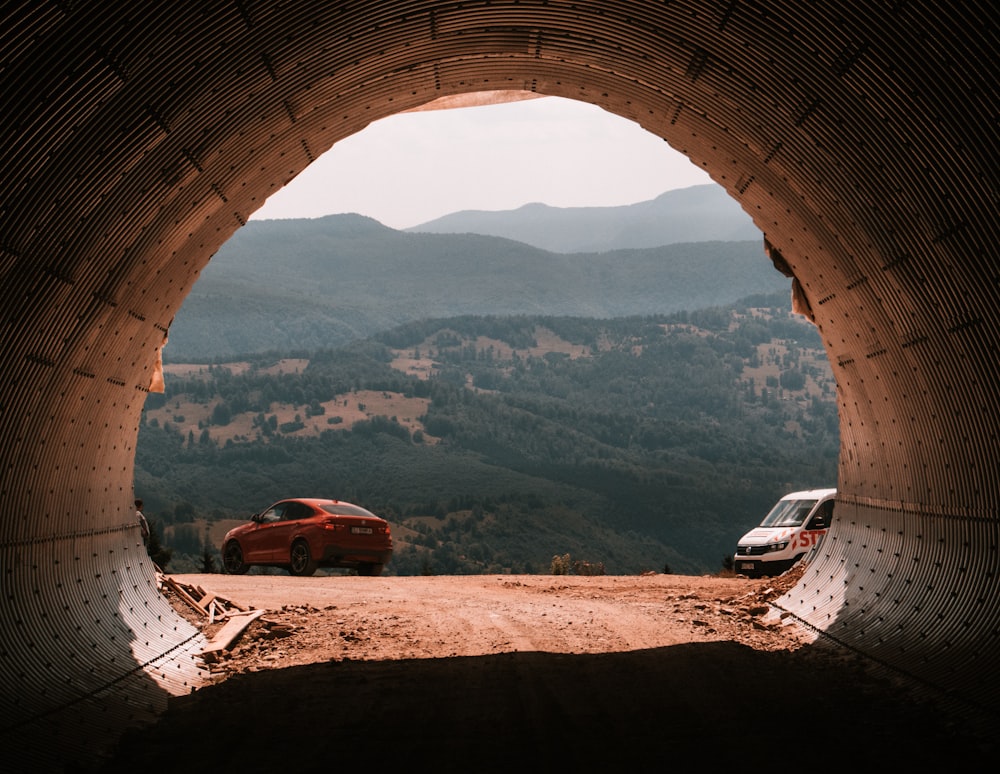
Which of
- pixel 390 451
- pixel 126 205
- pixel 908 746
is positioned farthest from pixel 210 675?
pixel 390 451

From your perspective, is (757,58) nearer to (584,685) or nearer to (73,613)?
(584,685)

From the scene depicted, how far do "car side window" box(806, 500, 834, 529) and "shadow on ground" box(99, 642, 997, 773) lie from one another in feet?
43.4

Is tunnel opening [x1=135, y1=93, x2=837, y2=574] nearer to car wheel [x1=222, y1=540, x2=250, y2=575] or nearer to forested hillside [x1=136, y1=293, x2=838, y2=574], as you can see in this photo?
forested hillside [x1=136, y1=293, x2=838, y2=574]

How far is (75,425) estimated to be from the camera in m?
9.69

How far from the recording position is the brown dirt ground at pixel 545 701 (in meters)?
6.60

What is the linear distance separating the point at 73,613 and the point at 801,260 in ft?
24.4

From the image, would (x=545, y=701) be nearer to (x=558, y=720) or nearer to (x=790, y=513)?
(x=558, y=720)

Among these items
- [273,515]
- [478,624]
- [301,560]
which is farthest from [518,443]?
[478,624]

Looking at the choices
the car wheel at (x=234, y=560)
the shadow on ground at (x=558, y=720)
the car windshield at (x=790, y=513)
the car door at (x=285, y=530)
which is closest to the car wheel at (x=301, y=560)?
the car door at (x=285, y=530)

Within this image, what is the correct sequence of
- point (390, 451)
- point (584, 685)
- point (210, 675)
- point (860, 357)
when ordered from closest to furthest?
point (584, 685), point (210, 675), point (860, 357), point (390, 451)

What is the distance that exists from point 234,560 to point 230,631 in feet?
39.8

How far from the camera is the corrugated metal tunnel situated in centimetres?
701

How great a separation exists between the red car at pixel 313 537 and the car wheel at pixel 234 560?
0.49 feet

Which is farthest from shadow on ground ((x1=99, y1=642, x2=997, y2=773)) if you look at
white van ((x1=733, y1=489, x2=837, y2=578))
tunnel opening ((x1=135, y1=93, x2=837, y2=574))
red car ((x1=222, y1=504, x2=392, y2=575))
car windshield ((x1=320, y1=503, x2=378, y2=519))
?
tunnel opening ((x1=135, y1=93, x2=837, y2=574))
